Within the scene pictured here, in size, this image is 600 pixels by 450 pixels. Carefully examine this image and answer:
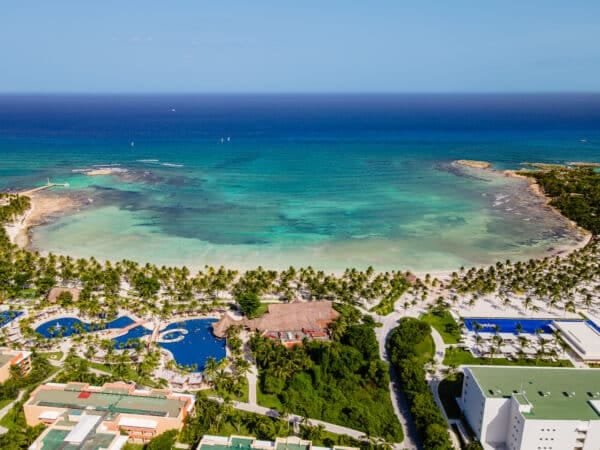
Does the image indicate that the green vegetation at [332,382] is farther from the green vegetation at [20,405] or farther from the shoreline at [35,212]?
the shoreline at [35,212]

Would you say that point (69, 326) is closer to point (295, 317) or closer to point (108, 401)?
point (108, 401)

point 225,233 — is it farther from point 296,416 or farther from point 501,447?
point 501,447

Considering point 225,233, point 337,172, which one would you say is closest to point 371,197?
point 337,172

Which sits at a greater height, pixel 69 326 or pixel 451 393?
pixel 69 326

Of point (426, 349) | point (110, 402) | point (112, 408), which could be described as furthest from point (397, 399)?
point (110, 402)

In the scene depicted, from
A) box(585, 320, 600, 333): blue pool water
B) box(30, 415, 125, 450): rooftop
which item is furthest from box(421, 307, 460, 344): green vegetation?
box(30, 415, 125, 450): rooftop

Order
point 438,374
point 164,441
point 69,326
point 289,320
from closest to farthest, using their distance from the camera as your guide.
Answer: point 164,441 → point 438,374 → point 289,320 → point 69,326

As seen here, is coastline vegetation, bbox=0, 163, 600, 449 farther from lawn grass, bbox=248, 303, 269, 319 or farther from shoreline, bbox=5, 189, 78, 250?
shoreline, bbox=5, 189, 78, 250
